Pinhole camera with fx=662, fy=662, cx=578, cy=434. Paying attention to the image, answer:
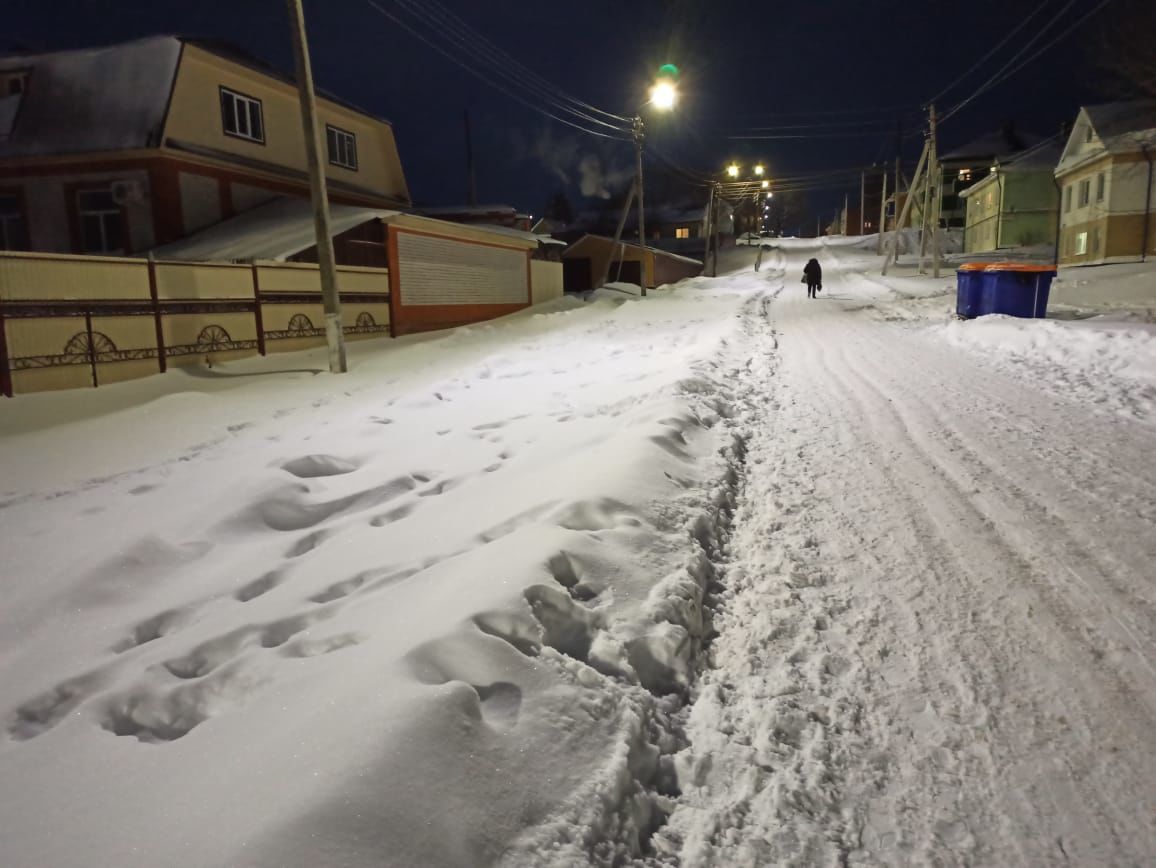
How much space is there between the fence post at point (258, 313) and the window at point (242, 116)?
33.1ft

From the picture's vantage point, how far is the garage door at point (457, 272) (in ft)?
63.5

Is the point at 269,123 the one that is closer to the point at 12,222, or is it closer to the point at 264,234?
the point at 264,234

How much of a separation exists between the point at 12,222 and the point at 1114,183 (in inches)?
1802

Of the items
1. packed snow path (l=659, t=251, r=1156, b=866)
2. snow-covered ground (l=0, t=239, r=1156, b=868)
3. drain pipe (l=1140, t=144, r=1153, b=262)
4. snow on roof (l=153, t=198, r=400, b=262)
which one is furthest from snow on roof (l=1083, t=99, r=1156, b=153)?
packed snow path (l=659, t=251, r=1156, b=866)

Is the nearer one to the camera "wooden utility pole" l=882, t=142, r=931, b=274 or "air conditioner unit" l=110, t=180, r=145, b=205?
"air conditioner unit" l=110, t=180, r=145, b=205

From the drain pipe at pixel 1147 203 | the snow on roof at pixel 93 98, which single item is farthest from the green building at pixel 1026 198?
the snow on roof at pixel 93 98

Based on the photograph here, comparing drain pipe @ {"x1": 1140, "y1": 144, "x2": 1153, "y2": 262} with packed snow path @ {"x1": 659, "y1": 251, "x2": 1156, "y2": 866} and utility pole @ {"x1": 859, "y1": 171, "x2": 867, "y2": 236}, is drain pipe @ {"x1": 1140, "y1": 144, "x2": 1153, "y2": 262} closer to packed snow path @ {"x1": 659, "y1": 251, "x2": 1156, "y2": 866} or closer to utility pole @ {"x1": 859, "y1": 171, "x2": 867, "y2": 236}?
packed snow path @ {"x1": 659, "y1": 251, "x2": 1156, "y2": 866}

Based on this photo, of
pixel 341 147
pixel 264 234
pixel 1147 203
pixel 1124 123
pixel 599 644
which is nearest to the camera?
pixel 599 644

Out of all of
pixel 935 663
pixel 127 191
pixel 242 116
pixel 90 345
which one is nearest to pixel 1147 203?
pixel 242 116

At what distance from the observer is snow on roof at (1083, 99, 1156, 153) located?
1241 inches

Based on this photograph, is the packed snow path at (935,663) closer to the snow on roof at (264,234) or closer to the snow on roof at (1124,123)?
the snow on roof at (264,234)

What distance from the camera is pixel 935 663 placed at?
9.60 ft

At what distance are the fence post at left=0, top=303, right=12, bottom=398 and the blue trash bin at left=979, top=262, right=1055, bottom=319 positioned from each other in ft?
60.7

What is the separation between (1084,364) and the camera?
9.40 metres
